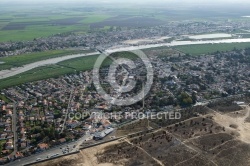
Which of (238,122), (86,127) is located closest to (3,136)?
(86,127)

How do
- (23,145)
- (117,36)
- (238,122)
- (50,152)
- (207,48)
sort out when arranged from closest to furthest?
(50,152)
(23,145)
(238,122)
(207,48)
(117,36)

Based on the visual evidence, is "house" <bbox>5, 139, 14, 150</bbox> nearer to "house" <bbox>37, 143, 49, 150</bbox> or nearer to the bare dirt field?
"house" <bbox>37, 143, 49, 150</bbox>

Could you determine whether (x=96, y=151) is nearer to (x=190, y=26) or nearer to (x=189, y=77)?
(x=189, y=77)

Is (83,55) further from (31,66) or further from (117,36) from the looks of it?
(117,36)

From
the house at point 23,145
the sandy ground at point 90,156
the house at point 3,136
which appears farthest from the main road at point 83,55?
the sandy ground at point 90,156

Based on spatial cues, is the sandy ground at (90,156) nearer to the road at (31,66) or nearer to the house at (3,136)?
the house at (3,136)

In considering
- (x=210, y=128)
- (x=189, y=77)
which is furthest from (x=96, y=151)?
(x=189, y=77)
